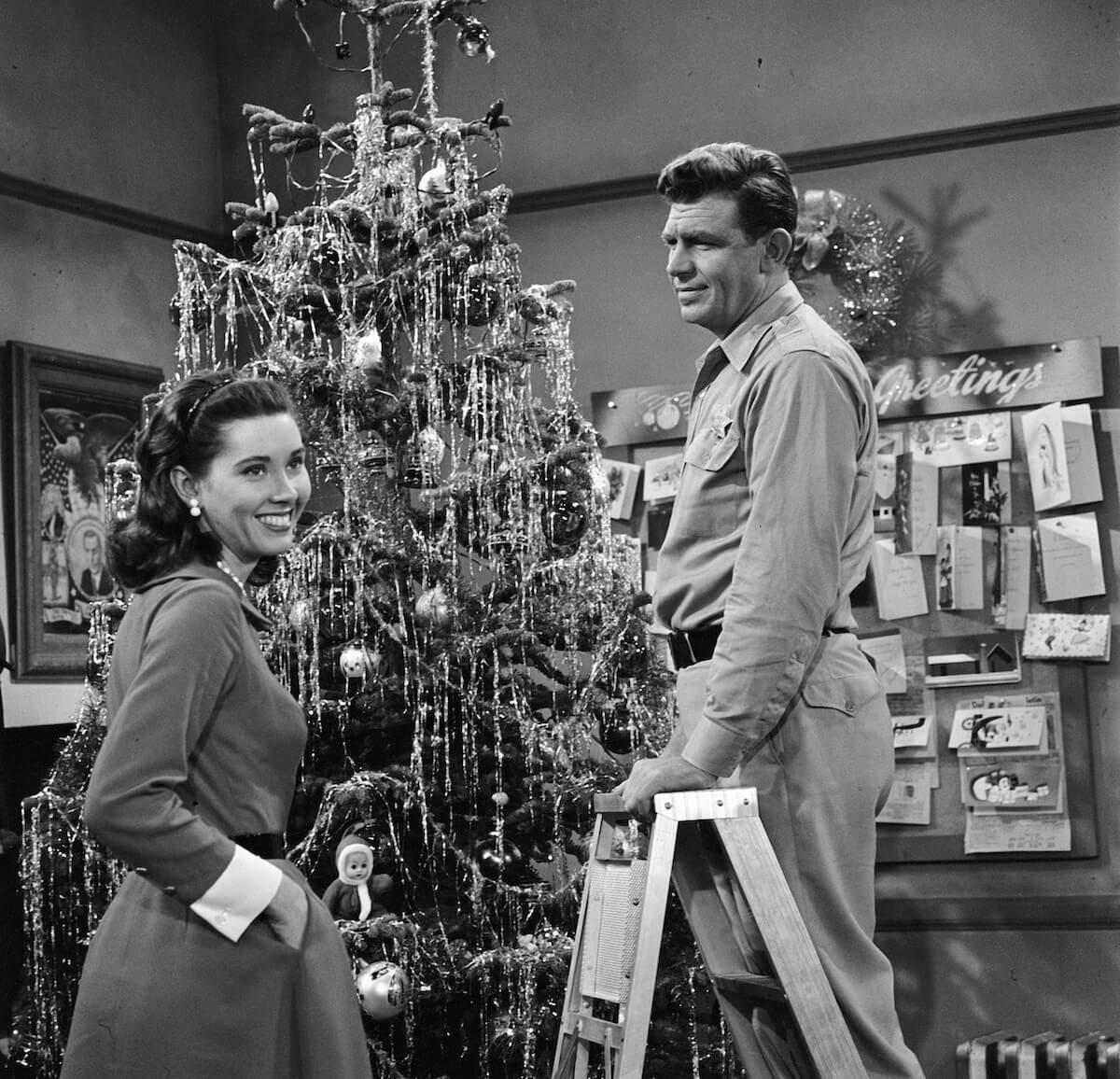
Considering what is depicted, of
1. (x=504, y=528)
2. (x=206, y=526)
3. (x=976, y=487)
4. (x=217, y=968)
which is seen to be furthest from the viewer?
(x=976, y=487)

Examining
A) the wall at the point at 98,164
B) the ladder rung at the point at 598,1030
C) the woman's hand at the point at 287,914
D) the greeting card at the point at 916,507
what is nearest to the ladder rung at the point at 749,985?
the ladder rung at the point at 598,1030

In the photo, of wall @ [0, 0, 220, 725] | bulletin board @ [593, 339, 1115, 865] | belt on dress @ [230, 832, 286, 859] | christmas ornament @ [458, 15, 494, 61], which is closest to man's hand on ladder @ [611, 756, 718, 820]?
belt on dress @ [230, 832, 286, 859]

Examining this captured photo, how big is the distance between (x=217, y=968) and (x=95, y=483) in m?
3.37

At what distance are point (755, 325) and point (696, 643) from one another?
1.58 feet

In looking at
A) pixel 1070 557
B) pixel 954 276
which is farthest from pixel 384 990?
pixel 954 276

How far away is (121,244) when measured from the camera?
198 inches

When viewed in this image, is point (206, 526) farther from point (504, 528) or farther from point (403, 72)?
point (403, 72)

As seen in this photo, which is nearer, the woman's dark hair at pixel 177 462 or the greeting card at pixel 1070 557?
the woman's dark hair at pixel 177 462

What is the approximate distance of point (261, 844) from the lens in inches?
66.9

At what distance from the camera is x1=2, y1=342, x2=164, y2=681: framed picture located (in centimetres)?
446

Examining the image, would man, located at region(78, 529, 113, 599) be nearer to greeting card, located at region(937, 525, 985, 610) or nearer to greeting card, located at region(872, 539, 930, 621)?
greeting card, located at region(872, 539, 930, 621)

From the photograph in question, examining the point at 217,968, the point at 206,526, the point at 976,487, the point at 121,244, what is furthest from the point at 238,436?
the point at 121,244

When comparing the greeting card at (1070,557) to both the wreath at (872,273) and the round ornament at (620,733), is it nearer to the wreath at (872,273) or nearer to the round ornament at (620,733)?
the wreath at (872,273)

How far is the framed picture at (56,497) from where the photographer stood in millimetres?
4461
